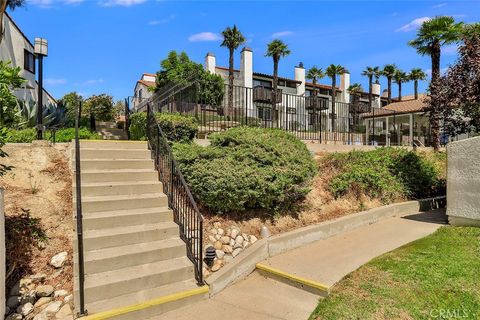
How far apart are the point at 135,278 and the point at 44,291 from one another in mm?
1058

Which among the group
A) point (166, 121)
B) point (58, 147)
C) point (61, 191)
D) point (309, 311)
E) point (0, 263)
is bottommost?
point (309, 311)

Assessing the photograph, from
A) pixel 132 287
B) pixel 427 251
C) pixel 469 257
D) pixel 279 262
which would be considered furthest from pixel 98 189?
pixel 469 257

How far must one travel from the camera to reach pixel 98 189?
17.5 ft

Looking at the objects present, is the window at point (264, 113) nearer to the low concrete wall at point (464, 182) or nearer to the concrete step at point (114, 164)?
the concrete step at point (114, 164)

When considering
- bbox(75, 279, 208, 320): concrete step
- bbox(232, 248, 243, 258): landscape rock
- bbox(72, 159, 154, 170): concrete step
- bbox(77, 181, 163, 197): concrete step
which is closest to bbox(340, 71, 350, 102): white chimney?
bbox(72, 159, 154, 170): concrete step

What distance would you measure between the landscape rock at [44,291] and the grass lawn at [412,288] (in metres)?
3.17

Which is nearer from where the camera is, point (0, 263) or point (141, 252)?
point (0, 263)

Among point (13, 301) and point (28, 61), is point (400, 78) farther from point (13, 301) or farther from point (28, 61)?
point (13, 301)

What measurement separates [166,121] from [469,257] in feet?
21.1

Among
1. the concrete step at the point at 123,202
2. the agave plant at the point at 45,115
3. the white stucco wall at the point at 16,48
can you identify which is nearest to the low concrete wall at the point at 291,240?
the concrete step at the point at 123,202

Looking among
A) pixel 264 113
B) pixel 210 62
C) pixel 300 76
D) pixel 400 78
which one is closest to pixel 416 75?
pixel 400 78

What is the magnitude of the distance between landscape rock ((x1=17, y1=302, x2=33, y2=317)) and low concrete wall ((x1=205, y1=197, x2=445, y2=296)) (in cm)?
210

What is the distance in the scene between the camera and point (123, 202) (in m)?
5.22

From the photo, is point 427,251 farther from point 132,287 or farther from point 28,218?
point 28,218
